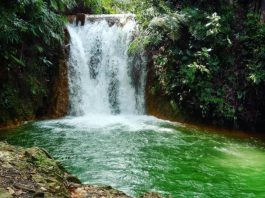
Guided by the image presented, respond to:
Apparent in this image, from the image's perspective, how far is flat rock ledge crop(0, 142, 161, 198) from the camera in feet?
13.5

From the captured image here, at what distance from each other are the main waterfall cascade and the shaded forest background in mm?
640

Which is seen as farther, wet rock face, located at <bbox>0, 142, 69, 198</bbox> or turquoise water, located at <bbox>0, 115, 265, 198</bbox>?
turquoise water, located at <bbox>0, 115, 265, 198</bbox>

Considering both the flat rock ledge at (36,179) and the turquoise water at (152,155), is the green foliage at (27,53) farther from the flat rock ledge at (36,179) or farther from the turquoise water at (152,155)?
the flat rock ledge at (36,179)

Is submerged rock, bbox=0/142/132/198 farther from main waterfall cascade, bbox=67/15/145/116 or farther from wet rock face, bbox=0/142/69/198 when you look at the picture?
main waterfall cascade, bbox=67/15/145/116

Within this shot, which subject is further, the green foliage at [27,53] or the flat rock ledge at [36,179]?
the green foliage at [27,53]

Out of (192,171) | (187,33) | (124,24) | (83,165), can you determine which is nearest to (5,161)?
(83,165)

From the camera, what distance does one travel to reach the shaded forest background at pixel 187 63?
11.3 metres

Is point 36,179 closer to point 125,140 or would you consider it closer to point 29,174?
point 29,174

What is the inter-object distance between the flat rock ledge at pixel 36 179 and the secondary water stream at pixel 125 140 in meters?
1.43

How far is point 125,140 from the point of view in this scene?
9391 millimetres

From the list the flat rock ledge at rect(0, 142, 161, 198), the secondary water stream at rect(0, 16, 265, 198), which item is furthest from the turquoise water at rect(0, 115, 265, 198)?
the flat rock ledge at rect(0, 142, 161, 198)

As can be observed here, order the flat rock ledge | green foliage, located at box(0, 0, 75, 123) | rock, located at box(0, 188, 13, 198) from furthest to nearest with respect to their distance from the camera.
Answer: green foliage, located at box(0, 0, 75, 123), the flat rock ledge, rock, located at box(0, 188, 13, 198)

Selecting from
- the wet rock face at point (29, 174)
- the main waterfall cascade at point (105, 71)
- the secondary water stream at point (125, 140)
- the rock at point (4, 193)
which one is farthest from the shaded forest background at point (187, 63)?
the rock at point (4, 193)

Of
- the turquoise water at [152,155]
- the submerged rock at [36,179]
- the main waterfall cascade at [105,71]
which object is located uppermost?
the main waterfall cascade at [105,71]
